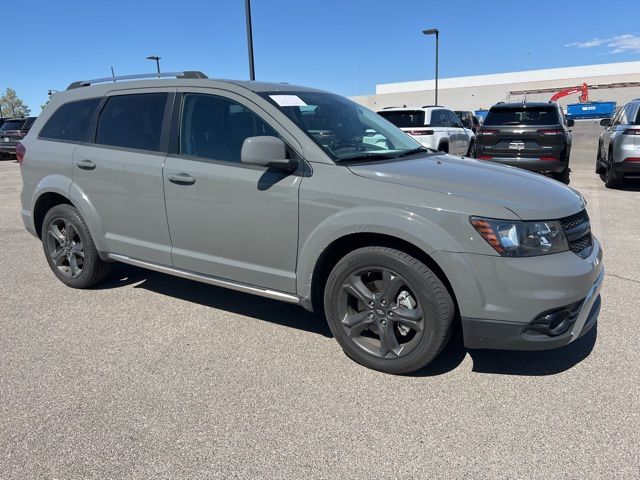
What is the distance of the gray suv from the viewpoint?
280 cm

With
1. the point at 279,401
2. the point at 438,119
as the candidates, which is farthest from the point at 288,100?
the point at 438,119

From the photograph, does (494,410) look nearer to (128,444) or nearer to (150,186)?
(128,444)

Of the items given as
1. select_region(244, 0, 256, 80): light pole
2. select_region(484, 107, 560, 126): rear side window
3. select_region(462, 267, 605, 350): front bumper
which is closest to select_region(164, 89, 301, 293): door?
select_region(462, 267, 605, 350): front bumper

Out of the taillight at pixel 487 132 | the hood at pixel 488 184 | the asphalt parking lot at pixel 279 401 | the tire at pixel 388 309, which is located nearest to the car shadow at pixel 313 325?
the asphalt parking lot at pixel 279 401

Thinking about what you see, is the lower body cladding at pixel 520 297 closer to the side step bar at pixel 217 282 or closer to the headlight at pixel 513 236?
the headlight at pixel 513 236

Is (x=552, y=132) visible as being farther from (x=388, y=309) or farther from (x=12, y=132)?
(x=12, y=132)

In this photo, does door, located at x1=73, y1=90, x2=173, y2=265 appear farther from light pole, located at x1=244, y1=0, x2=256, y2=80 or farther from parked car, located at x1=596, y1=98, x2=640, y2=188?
parked car, located at x1=596, y1=98, x2=640, y2=188

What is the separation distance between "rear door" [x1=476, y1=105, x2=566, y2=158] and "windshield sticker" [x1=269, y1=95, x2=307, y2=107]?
7.68 meters

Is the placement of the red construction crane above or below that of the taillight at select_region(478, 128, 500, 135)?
above

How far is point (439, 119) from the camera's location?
39.3 ft

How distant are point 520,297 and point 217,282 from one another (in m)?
2.08

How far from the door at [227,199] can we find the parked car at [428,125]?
786cm

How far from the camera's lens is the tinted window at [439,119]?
1170cm

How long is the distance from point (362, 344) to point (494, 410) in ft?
2.82
